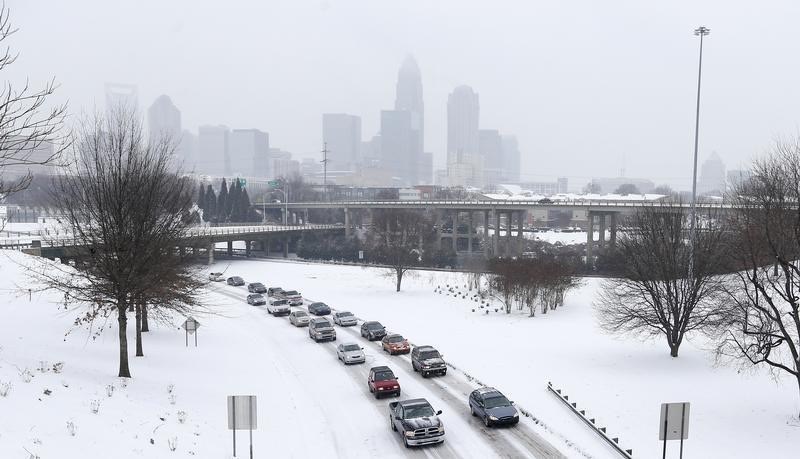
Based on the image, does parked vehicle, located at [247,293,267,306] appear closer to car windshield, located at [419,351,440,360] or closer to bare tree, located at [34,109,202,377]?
car windshield, located at [419,351,440,360]

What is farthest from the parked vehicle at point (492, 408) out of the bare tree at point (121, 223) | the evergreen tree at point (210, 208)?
the evergreen tree at point (210, 208)

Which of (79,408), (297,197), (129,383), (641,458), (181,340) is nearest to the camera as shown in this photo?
(79,408)

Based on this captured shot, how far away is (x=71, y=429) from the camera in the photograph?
12.7 metres

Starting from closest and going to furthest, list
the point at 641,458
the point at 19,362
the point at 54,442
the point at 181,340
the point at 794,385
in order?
the point at 54,442 < the point at 641,458 < the point at 19,362 < the point at 794,385 < the point at 181,340

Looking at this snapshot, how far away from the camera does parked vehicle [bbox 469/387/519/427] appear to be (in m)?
18.0

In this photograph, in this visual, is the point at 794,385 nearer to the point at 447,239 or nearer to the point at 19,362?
the point at 19,362

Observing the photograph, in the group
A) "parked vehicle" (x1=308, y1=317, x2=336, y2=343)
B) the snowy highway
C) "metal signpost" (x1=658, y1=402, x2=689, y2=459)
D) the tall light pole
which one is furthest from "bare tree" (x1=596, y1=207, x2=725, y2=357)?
"parked vehicle" (x1=308, y1=317, x2=336, y2=343)

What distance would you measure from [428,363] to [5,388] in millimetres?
15628

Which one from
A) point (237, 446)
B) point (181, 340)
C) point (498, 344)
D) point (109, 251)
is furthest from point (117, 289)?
point (498, 344)

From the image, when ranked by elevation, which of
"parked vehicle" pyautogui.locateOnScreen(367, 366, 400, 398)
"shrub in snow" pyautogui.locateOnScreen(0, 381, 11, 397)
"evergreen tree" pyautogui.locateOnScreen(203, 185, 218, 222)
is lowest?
"parked vehicle" pyautogui.locateOnScreen(367, 366, 400, 398)

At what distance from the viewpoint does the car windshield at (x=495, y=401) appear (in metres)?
18.5

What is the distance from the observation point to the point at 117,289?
1927 cm

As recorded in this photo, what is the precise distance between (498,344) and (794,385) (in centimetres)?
1359

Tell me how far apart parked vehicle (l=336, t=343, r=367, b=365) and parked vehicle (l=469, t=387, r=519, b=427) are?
28.6 feet
